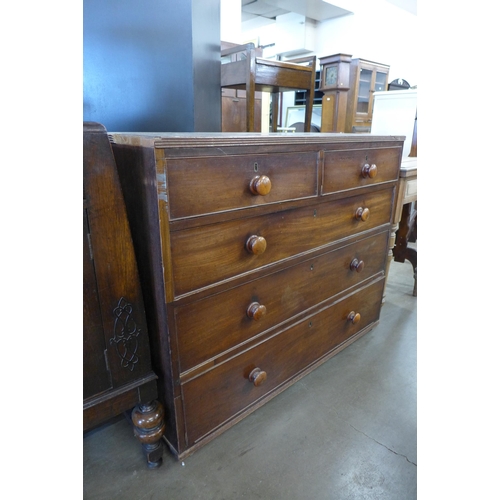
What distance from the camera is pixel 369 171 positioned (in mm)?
1354

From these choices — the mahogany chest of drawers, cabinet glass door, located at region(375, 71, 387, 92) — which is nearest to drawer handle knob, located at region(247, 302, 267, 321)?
the mahogany chest of drawers

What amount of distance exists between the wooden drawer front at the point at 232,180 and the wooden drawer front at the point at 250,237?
0.18ft

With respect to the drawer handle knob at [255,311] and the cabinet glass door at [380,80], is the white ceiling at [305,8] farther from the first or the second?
the drawer handle knob at [255,311]

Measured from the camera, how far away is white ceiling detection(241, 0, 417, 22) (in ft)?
20.5

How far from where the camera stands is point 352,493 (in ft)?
3.21

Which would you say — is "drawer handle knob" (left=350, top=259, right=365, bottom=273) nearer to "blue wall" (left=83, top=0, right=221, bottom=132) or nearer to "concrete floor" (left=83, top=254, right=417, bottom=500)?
"concrete floor" (left=83, top=254, right=417, bottom=500)

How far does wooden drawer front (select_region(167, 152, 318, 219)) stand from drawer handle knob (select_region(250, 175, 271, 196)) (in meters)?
0.01

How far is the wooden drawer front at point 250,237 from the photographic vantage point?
0.88 metres

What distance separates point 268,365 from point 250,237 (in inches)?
19.5

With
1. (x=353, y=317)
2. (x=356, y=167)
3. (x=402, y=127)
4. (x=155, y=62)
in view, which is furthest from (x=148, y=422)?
(x=402, y=127)

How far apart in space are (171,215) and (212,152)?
18 centimetres

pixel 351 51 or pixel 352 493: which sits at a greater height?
pixel 351 51
